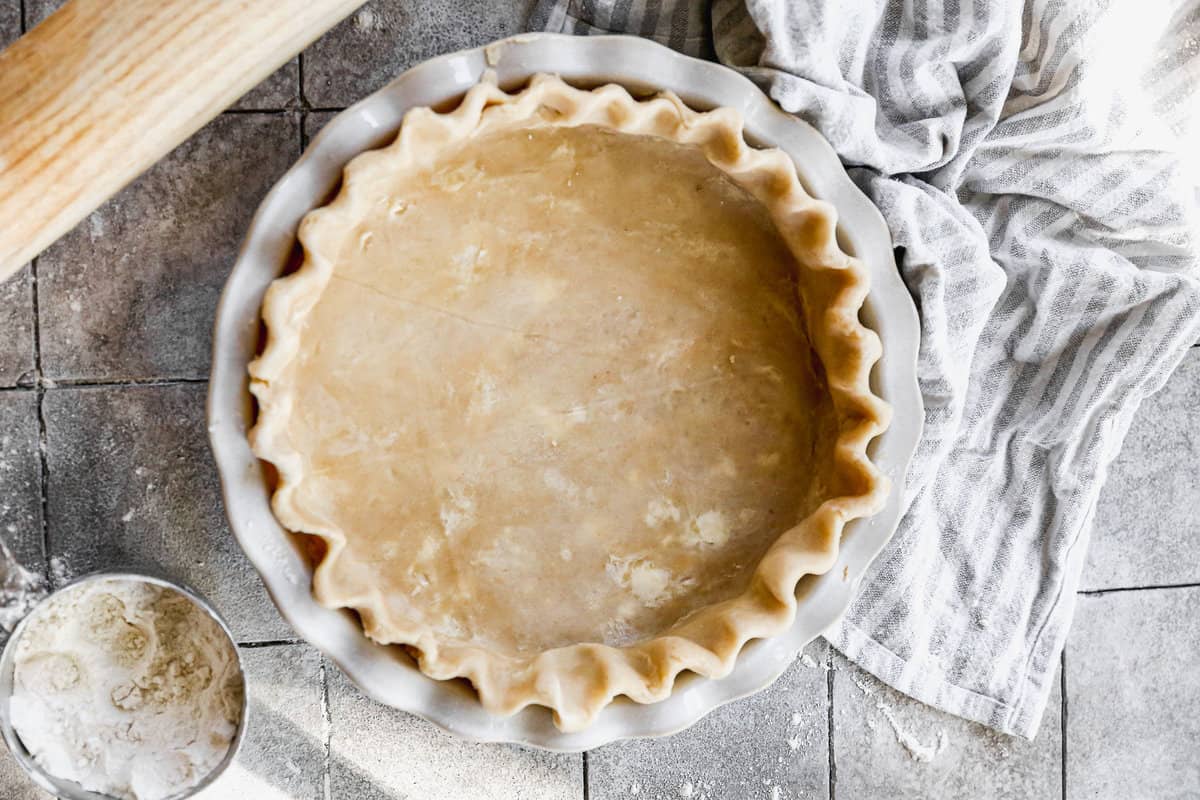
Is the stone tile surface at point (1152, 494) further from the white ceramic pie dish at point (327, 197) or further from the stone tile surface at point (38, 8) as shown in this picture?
the stone tile surface at point (38, 8)

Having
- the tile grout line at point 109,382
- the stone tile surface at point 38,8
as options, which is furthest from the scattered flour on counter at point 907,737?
the stone tile surface at point 38,8

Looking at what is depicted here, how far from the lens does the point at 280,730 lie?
4.37ft

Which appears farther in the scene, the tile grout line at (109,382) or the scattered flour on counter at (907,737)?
the scattered flour on counter at (907,737)

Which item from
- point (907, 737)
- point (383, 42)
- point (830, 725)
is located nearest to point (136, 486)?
point (383, 42)

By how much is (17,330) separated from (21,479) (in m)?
0.18

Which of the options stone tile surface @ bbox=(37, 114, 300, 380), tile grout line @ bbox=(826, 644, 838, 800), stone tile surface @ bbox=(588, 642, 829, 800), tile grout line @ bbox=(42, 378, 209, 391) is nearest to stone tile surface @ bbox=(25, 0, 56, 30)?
stone tile surface @ bbox=(37, 114, 300, 380)

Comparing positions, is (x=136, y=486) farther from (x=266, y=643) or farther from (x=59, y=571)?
(x=266, y=643)

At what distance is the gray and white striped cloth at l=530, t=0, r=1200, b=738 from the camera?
1.23 metres

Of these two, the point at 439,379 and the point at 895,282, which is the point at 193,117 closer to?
the point at 439,379

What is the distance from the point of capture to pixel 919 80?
1.24 metres

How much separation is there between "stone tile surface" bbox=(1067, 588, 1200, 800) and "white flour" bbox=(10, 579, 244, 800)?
111cm

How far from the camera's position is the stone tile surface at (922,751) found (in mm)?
1418

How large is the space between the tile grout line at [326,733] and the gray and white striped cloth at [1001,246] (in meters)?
0.65

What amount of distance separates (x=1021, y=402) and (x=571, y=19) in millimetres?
743
